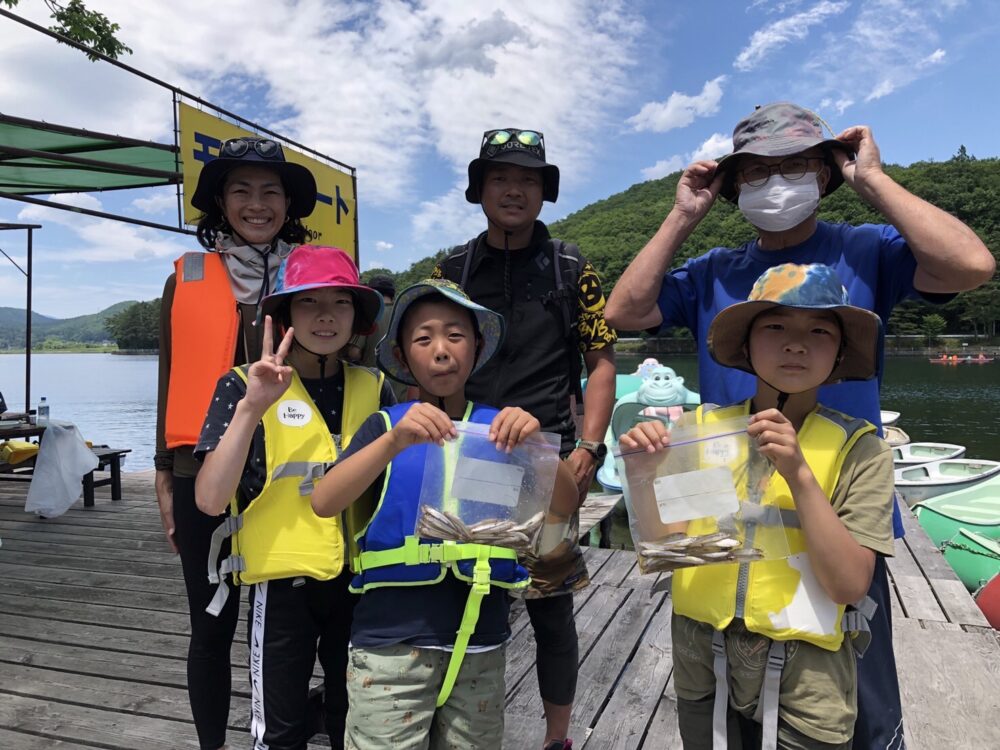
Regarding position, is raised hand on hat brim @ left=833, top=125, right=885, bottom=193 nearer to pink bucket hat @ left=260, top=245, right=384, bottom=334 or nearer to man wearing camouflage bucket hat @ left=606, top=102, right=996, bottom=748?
man wearing camouflage bucket hat @ left=606, top=102, right=996, bottom=748

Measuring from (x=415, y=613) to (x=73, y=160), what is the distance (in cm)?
541

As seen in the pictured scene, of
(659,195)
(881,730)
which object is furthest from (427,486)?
(659,195)

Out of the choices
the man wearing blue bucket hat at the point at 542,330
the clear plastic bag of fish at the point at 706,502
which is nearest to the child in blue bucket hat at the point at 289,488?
the man wearing blue bucket hat at the point at 542,330

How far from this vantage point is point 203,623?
77.1 inches

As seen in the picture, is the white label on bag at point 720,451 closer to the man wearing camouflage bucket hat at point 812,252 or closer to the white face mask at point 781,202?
the man wearing camouflage bucket hat at point 812,252

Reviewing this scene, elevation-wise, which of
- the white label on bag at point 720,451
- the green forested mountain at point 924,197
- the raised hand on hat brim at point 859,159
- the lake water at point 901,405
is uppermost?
the green forested mountain at point 924,197

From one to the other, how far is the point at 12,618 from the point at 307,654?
327cm

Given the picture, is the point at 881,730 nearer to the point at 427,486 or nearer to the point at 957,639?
the point at 427,486

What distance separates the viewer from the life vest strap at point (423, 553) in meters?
1.47

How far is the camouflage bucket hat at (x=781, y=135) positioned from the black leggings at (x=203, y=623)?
6.29ft

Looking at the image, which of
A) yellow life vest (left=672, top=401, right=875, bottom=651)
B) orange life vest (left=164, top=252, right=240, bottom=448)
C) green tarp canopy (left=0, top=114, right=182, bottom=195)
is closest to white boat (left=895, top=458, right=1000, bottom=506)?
yellow life vest (left=672, top=401, right=875, bottom=651)

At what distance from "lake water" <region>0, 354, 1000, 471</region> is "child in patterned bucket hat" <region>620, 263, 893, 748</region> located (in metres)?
13.3

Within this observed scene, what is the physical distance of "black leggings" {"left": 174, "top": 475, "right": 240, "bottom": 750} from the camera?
1960 millimetres

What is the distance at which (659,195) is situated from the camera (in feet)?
252
